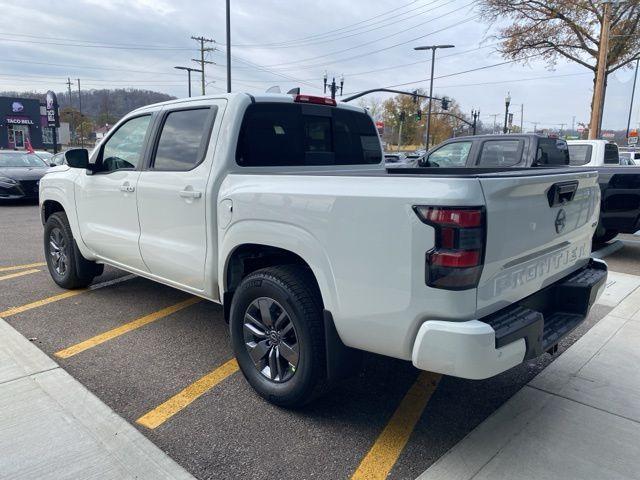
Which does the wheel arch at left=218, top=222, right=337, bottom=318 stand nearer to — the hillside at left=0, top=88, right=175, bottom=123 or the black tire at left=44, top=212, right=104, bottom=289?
the black tire at left=44, top=212, right=104, bottom=289

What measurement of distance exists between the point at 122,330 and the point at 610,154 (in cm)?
968

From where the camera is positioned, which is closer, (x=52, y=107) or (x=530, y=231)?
(x=530, y=231)

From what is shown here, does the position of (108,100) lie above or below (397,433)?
above

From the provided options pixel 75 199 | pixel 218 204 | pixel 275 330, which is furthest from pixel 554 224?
pixel 75 199

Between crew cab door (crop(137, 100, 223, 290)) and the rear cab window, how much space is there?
0.27 meters

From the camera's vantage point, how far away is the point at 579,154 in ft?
31.4

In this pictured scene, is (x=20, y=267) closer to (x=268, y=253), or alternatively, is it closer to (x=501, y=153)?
(x=268, y=253)

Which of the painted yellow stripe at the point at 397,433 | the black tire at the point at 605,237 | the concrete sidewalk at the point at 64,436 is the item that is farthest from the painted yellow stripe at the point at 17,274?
the black tire at the point at 605,237

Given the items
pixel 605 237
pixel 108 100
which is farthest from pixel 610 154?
pixel 108 100

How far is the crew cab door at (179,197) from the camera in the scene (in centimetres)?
346

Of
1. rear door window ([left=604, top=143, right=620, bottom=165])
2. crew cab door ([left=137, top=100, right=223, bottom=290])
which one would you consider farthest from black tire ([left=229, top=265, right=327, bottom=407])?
rear door window ([left=604, top=143, right=620, bottom=165])

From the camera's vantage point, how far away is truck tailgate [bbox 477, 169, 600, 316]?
231 centimetres

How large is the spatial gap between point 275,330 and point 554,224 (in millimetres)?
1731

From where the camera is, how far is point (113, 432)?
9.15 ft
